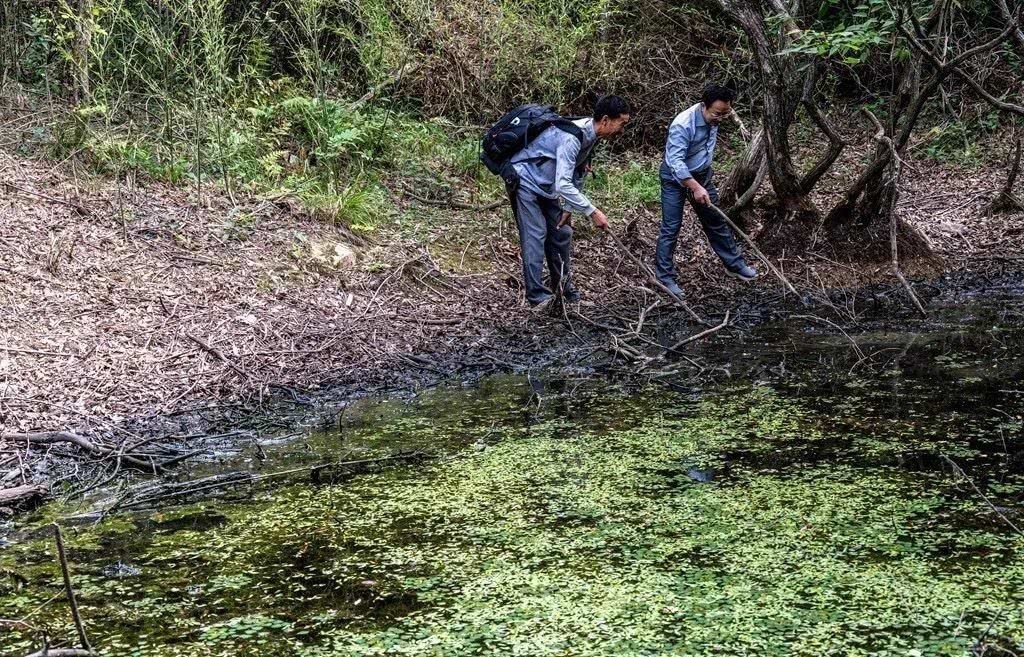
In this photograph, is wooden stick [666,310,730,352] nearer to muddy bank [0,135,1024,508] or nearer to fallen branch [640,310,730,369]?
fallen branch [640,310,730,369]

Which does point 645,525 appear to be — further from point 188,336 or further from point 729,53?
point 729,53

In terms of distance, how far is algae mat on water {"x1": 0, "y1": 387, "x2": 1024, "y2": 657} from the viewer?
131 inches

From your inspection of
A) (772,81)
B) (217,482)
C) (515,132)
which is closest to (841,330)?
(515,132)

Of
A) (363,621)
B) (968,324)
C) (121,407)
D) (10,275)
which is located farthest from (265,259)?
(968,324)

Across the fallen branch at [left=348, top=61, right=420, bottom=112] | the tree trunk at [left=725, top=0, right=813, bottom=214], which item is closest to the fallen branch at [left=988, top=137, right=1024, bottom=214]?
the tree trunk at [left=725, top=0, right=813, bottom=214]

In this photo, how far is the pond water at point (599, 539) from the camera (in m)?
3.36

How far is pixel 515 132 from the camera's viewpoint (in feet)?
22.5

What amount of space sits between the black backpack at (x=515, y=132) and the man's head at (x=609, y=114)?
0.20 m

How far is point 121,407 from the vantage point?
218 inches

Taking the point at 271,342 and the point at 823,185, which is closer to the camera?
the point at 271,342

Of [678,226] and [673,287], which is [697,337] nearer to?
[673,287]

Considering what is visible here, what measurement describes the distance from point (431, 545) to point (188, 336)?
281 centimetres

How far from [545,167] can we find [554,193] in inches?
7.6

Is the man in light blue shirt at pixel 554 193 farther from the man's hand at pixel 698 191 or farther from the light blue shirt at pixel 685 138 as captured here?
the man's hand at pixel 698 191
